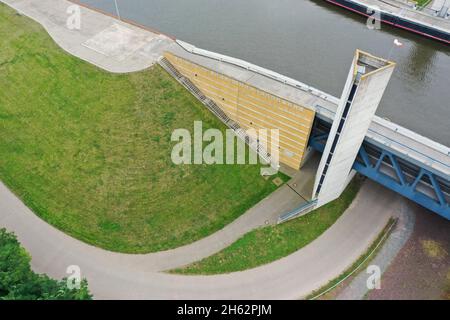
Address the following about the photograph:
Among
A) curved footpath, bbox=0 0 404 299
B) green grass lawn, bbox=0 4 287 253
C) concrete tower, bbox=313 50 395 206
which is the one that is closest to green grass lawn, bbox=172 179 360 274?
curved footpath, bbox=0 0 404 299

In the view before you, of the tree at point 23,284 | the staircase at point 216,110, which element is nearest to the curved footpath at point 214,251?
the staircase at point 216,110

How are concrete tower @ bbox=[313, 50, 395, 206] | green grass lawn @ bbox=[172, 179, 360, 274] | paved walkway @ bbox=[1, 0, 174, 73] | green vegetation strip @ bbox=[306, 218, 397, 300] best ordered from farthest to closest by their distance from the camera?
1. paved walkway @ bbox=[1, 0, 174, 73]
2. green grass lawn @ bbox=[172, 179, 360, 274]
3. green vegetation strip @ bbox=[306, 218, 397, 300]
4. concrete tower @ bbox=[313, 50, 395, 206]

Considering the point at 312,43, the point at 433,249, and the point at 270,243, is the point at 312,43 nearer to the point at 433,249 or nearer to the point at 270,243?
the point at 270,243

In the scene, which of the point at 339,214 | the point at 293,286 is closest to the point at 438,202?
the point at 339,214

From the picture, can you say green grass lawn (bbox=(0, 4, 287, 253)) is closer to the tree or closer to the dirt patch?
the tree

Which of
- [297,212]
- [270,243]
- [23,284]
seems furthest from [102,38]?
[270,243]

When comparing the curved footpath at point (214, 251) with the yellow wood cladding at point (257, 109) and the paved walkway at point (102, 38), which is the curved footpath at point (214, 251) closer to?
the yellow wood cladding at point (257, 109)
